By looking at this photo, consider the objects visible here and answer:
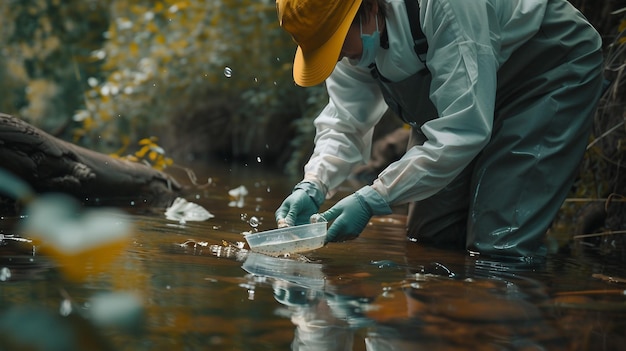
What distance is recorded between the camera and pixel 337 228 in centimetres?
250

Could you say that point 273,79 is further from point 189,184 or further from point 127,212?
point 127,212

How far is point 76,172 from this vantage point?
3.69 metres

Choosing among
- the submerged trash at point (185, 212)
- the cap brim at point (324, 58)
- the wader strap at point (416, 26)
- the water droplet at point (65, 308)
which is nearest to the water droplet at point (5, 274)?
the water droplet at point (65, 308)

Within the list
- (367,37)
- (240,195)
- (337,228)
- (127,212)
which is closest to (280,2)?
(367,37)

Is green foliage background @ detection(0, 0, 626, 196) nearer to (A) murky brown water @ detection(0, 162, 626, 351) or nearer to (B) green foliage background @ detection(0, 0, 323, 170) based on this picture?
(B) green foliage background @ detection(0, 0, 323, 170)

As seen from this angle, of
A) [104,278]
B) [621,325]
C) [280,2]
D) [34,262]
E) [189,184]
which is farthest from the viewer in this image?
[189,184]

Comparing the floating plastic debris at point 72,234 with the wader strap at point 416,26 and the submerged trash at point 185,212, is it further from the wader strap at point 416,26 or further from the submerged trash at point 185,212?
the submerged trash at point 185,212

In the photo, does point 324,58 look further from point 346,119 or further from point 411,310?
point 411,310

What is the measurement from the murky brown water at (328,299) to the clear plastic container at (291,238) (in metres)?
0.05

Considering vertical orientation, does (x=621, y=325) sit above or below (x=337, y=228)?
below

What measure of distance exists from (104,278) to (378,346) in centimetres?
80

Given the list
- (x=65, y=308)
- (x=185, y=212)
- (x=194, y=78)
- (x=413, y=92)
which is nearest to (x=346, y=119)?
(x=413, y=92)

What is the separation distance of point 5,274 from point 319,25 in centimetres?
126

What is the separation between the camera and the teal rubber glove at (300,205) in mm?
2709
